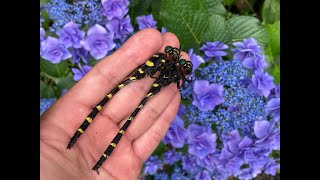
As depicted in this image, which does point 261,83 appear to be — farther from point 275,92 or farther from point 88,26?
point 88,26

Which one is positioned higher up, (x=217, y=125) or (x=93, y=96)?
(x=93, y=96)

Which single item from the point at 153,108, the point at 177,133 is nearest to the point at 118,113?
the point at 153,108

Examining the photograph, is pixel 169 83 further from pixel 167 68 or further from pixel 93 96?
pixel 93 96

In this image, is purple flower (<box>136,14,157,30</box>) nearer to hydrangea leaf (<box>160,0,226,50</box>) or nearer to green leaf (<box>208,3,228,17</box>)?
hydrangea leaf (<box>160,0,226,50</box>)

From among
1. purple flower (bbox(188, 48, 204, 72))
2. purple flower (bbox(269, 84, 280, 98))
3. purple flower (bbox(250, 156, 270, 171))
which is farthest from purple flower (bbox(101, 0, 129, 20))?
purple flower (bbox(250, 156, 270, 171))
